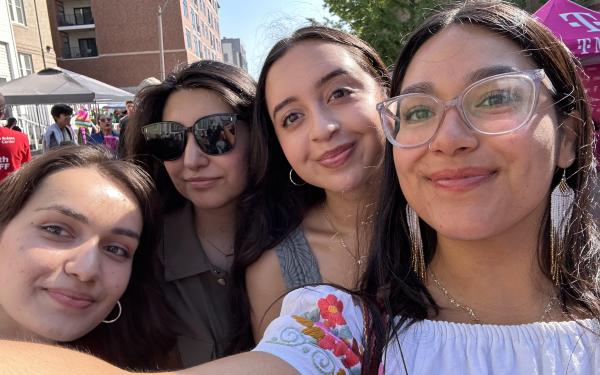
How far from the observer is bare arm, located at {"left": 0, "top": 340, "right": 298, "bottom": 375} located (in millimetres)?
876

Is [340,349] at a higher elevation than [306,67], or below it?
below

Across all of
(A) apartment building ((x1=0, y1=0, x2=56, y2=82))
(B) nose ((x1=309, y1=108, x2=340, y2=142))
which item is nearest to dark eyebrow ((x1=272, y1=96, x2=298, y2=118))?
(B) nose ((x1=309, y1=108, x2=340, y2=142))

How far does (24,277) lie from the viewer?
1.65m

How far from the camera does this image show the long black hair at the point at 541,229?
1271mm

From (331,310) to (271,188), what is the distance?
1063 mm

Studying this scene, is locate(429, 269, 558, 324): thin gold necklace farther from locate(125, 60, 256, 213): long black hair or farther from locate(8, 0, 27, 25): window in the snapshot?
locate(8, 0, 27, 25): window

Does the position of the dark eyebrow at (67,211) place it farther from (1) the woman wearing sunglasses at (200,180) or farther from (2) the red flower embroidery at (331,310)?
(2) the red flower embroidery at (331,310)

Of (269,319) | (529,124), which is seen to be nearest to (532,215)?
(529,124)

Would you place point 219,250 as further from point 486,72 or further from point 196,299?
point 486,72

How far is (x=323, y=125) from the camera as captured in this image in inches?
75.9

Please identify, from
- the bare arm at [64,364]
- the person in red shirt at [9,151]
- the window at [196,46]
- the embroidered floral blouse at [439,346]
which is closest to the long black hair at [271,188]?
the embroidered floral blouse at [439,346]

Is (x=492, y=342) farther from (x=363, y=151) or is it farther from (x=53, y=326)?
(x=53, y=326)

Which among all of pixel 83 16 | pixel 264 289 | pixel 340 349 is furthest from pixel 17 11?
pixel 340 349

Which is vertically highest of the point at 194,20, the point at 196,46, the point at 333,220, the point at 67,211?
the point at 194,20
